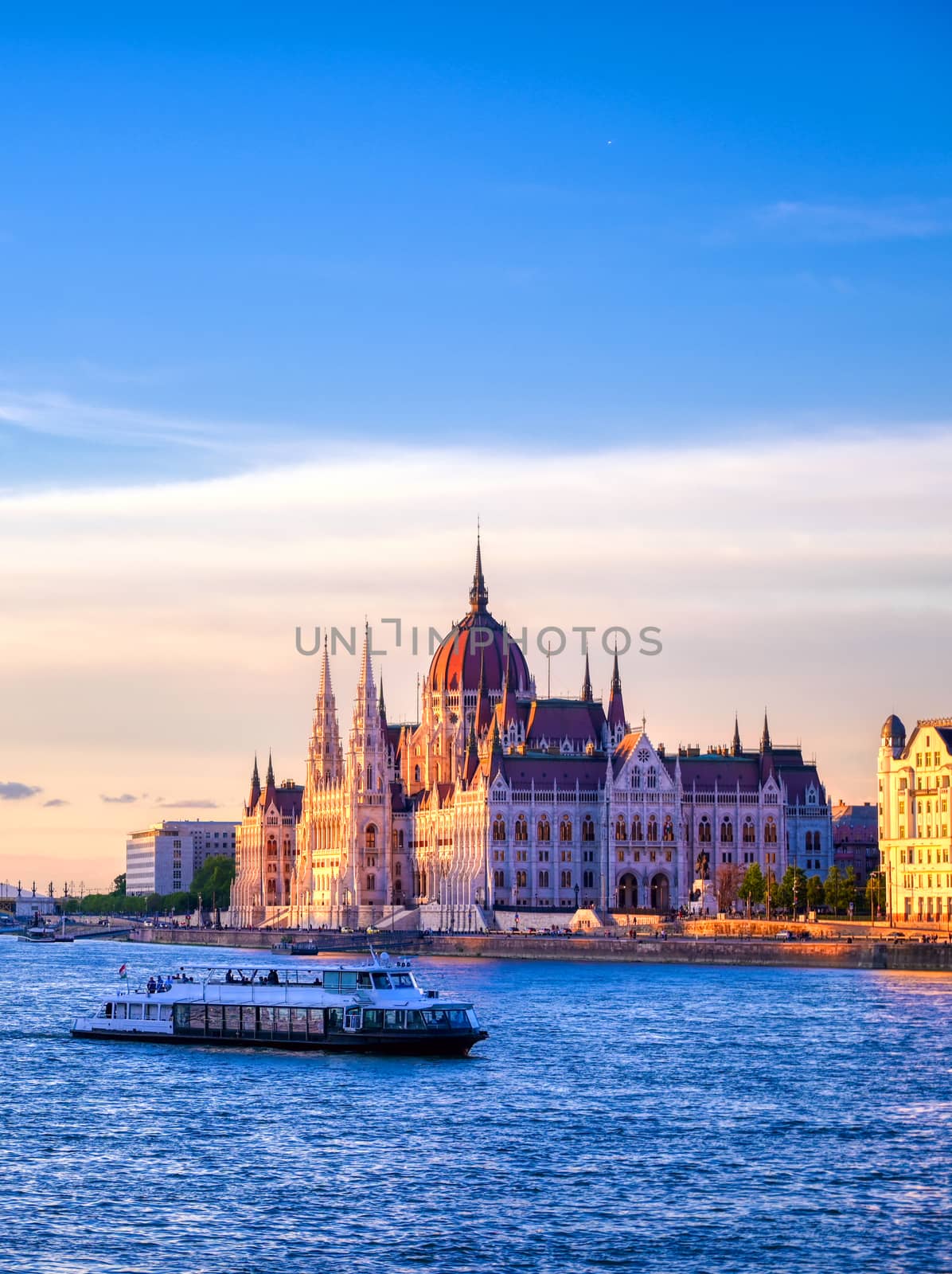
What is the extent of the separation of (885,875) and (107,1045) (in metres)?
85.4

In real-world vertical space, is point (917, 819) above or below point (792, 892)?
above

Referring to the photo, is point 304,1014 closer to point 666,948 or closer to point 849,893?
point 666,948

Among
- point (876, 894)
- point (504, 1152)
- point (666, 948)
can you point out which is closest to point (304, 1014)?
point (504, 1152)

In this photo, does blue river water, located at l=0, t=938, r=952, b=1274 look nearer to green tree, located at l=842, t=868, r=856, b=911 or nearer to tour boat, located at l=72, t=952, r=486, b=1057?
tour boat, located at l=72, t=952, r=486, b=1057

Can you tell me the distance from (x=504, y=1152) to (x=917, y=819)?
102605 mm

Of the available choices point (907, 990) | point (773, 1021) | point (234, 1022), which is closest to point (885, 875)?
point (907, 990)

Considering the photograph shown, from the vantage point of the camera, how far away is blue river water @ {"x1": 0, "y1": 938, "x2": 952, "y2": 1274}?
45.6m

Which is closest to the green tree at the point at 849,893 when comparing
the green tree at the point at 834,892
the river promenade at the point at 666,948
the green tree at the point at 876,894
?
the green tree at the point at 834,892

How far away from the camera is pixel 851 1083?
69938 millimetres

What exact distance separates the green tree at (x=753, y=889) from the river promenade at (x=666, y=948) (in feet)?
46.1

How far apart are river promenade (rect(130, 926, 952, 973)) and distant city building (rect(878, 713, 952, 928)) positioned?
963cm

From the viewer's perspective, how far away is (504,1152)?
56.8 metres

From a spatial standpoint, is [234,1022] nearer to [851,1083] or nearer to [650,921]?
[851,1083]

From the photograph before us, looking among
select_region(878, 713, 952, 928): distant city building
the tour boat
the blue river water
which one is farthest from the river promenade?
the tour boat
